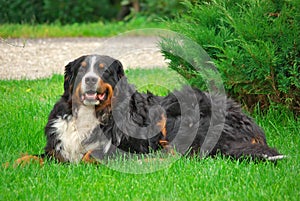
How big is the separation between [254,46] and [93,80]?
1.94 m

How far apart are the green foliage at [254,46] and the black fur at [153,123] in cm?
68

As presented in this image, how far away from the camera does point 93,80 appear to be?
4281 mm

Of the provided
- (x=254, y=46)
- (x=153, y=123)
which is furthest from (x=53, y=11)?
(x=153, y=123)

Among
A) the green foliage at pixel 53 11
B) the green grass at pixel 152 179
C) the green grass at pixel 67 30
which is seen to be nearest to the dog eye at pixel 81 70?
the green grass at pixel 152 179

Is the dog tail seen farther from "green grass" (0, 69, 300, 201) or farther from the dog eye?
the dog eye

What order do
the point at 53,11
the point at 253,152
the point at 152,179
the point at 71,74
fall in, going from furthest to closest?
the point at 53,11, the point at 253,152, the point at 71,74, the point at 152,179

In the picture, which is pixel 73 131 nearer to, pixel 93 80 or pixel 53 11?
pixel 93 80

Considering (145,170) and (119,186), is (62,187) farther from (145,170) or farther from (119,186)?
(145,170)

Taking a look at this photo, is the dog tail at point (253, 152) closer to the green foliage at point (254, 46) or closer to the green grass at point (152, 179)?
the green grass at point (152, 179)

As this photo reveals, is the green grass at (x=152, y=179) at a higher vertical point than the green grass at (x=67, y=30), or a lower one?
higher

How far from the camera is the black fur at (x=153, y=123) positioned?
177 inches

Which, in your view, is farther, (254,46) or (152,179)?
(254,46)

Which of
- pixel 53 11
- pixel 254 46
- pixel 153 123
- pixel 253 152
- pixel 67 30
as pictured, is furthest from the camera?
pixel 53 11

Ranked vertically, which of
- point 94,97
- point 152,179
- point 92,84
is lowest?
point 152,179
